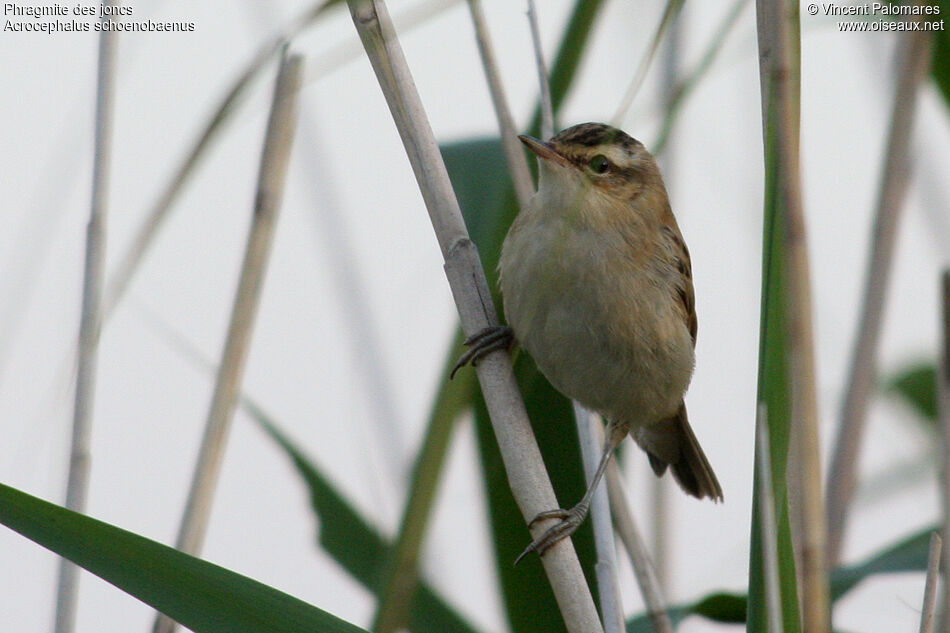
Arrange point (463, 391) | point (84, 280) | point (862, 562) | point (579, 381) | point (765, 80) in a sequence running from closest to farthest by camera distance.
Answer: point (765, 80) < point (463, 391) < point (84, 280) < point (862, 562) < point (579, 381)

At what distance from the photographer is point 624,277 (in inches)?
96.0

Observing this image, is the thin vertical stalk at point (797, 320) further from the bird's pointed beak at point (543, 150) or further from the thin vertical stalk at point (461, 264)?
the bird's pointed beak at point (543, 150)

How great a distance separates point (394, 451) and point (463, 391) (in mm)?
464

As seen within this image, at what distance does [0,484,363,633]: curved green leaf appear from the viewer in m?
1.16

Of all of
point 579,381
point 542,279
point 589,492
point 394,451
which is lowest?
point 589,492

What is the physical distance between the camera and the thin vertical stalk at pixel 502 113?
2193 millimetres

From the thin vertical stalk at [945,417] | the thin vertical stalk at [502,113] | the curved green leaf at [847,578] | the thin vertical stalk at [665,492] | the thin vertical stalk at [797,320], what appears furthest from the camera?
the thin vertical stalk at [665,492]

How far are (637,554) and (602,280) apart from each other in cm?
64

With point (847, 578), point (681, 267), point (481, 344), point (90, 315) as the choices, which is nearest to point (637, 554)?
point (847, 578)

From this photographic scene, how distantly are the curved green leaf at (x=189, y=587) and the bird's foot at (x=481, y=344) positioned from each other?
646 millimetres

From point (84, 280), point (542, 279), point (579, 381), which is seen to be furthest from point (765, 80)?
point (84, 280)

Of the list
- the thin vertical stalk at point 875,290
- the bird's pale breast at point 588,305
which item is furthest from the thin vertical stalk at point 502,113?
the thin vertical stalk at point 875,290

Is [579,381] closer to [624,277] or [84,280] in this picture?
[624,277]

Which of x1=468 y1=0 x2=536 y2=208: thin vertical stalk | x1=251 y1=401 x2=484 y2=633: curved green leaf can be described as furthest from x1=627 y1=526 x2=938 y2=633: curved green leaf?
x1=468 y1=0 x2=536 y2=208: thin vertical stalk
